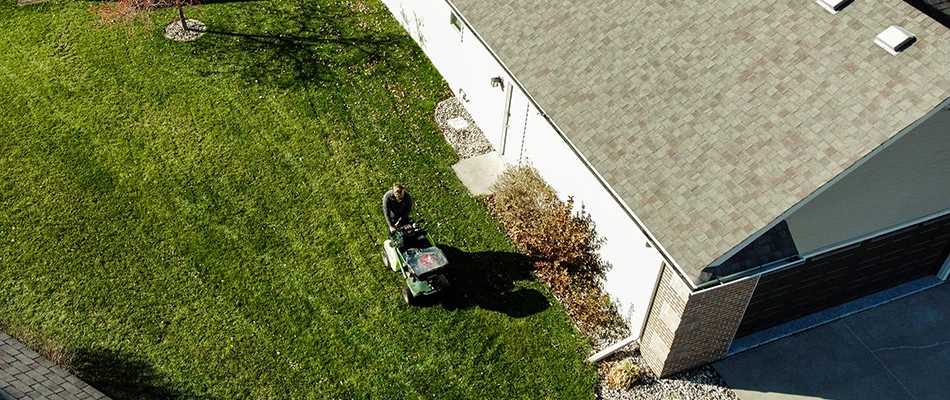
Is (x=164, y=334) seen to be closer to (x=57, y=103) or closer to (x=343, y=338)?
(x=343, y=338)

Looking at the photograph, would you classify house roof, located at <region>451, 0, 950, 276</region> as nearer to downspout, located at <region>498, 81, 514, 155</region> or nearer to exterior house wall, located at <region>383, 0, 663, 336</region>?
exterior house wall, located at <region>383, 0, 663, 336</region>

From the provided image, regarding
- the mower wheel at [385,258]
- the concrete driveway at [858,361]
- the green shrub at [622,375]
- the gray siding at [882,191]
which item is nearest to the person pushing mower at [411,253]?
the mower wheel at [385,258]

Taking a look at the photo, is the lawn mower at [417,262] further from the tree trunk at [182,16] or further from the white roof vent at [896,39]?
the tree trunk at [182,16]

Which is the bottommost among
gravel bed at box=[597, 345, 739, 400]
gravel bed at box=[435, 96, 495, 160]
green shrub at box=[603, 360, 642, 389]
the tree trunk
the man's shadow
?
gravel bed at box=[597, 345, 739, 400]

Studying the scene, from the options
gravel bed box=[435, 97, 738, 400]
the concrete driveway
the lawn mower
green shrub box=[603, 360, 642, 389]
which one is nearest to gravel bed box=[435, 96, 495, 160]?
the lawn mower

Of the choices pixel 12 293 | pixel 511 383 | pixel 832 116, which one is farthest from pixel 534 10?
pixel 12 293

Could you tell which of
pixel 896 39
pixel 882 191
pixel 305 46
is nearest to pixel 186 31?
pixel 305 46

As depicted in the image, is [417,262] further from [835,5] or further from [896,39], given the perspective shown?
[896,39]
